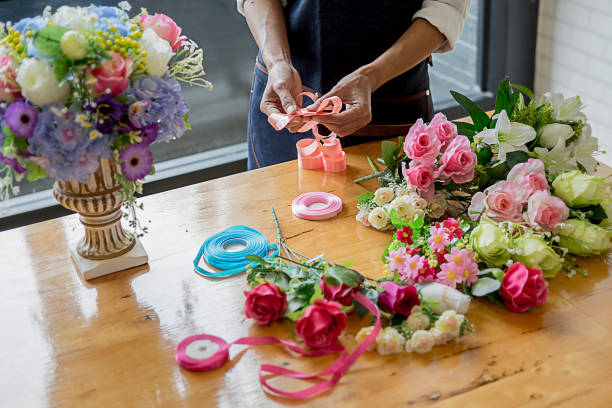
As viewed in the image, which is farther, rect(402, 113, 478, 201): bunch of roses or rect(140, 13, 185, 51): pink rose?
rect(402, 113, 478, 201): bunch of roses

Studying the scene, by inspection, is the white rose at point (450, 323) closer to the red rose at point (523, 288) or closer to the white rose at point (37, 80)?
the red rose at point (523, 288)

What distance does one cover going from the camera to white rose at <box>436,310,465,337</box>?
4.29 ft

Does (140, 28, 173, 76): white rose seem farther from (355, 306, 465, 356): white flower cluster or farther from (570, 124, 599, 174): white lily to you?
(570, 124, 599, 174): white lily

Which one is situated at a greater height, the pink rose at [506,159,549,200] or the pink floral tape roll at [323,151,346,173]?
the pink rose at [506,159,549,200]

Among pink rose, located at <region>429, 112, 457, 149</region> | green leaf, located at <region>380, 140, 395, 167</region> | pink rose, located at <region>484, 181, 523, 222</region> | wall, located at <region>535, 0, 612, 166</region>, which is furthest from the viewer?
wall, located at <region>535, 0, 612, 166</region>

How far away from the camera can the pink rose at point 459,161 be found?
1.60 metres

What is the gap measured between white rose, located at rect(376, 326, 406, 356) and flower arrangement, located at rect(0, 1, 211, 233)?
0.61 m

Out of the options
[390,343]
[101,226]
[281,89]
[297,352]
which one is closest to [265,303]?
[297,352]

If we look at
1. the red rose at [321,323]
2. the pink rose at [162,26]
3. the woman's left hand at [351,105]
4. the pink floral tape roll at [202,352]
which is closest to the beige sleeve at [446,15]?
the woman's left hand at [351,105]

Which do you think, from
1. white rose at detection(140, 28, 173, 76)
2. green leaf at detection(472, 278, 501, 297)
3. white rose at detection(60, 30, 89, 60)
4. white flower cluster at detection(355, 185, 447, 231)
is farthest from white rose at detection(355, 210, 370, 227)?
white rose at detection(60, 30, 89, 60)

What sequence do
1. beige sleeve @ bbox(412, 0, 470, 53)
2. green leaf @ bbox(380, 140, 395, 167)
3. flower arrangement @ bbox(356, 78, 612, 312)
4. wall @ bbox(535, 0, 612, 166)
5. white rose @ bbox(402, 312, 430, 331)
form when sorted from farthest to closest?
wall @ bbox(535, 0, 612, 166), beige sleeve @ bbox(412, 0, 470, 53), green leaf @ bbox(380, 140, 395, 167), flower arrangement @ bbox(356, 78, 612, 312), white rose @ bbox(402, 312, 430, 331)

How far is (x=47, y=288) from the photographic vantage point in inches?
62.0

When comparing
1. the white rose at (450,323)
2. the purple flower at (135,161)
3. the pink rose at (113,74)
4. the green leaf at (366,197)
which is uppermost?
the pink rose at (113,74)

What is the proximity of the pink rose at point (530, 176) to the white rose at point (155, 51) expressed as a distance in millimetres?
825
